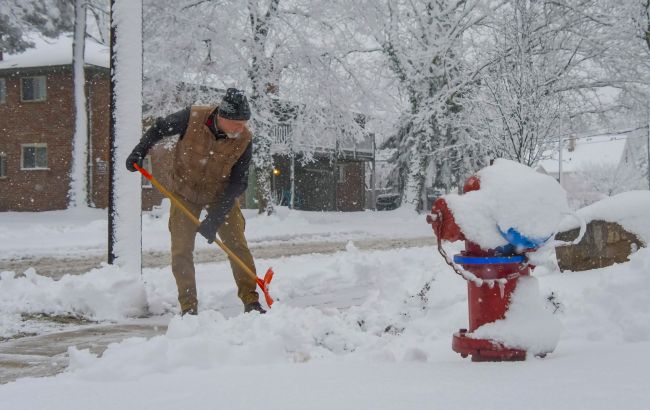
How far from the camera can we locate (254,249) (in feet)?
38.8

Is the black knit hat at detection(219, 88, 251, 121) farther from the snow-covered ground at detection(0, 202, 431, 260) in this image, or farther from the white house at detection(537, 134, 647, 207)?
the white house at detection(537, 134, 647, 207)

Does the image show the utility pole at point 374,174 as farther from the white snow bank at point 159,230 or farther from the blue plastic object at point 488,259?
the blue plastic object at point 488,259

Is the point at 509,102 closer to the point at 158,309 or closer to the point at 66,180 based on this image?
the point at 158,309

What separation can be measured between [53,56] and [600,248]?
25220 millimetres

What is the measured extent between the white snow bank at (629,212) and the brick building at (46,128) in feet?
76.2

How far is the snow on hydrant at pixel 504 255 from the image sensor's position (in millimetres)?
2807

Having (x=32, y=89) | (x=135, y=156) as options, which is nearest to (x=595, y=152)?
(x=32, y=89)

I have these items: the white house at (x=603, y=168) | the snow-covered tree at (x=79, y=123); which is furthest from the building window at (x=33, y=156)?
the white house at (x=603, y=168)

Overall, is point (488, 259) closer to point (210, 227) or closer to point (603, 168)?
point (210, 227)

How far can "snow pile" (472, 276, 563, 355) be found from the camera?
9.21 ft

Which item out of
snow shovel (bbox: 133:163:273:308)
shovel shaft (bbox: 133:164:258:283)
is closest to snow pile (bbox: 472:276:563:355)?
snow shovel (bbox: 133:163:273:308)

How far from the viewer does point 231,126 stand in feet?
15.4

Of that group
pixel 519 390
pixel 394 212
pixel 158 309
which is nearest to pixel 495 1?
pixel 394 212

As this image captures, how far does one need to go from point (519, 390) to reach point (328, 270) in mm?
5242
